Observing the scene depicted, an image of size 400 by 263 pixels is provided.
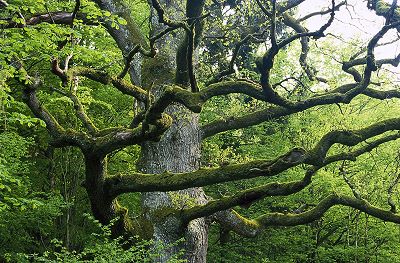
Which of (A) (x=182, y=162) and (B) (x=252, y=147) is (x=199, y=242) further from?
(B) (x=252, y=147)

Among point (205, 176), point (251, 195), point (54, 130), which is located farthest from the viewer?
point (54, 130)

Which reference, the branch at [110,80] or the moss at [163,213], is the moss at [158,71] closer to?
the branch at [110,80]

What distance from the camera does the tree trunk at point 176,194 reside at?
6930 mm

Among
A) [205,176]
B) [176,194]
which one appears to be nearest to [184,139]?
[176,194]

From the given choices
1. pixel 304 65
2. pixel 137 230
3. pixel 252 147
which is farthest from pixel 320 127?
pixel 137 230

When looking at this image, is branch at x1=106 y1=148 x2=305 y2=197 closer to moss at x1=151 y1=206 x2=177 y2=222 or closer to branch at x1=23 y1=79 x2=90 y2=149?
branch at x1=23 y1=79 x2=90 y2=149

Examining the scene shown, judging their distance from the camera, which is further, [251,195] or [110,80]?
[110,80]

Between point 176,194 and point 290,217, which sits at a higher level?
point 176,194

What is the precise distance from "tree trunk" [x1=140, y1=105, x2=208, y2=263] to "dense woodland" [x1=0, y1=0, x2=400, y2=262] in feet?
0.06

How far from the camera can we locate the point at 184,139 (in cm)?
751

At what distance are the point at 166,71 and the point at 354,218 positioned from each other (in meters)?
6.73

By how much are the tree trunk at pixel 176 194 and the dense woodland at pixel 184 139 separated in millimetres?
20

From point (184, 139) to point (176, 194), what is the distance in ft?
2.84

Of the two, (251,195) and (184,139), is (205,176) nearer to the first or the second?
(251,195)
